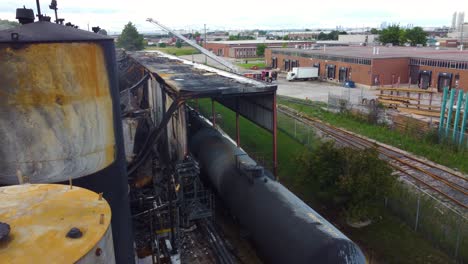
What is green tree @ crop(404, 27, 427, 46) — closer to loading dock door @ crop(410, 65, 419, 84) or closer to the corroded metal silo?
loading dock door @ crop(410, 65, 419, 84)

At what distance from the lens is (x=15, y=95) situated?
27.3 ft

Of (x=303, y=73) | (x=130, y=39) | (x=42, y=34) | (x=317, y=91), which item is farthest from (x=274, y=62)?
(x=42, y=34)

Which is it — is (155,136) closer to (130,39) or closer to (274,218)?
(274,218)

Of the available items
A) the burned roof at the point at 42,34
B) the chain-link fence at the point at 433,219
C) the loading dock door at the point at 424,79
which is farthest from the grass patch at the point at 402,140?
the burned roof at the point at 42,34

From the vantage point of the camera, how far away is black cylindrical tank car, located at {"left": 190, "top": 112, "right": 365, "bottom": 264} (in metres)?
9.47

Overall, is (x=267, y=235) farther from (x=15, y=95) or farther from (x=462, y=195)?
(x=462, y=195)

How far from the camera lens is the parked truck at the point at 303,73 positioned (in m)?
62.8

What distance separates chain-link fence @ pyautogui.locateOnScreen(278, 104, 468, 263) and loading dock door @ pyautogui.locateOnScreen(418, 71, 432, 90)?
123 ft

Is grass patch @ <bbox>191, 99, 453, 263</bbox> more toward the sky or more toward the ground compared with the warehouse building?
more toward the ground

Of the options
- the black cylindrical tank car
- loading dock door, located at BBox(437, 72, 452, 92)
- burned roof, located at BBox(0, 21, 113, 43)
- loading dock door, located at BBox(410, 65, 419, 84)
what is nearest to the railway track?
the black cylindrical tank car

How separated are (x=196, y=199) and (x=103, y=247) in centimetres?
977

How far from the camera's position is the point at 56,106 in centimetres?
871

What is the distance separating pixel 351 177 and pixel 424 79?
43468mm

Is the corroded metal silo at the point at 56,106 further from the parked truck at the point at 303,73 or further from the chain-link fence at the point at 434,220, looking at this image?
the parked truck at the point at 303,73
